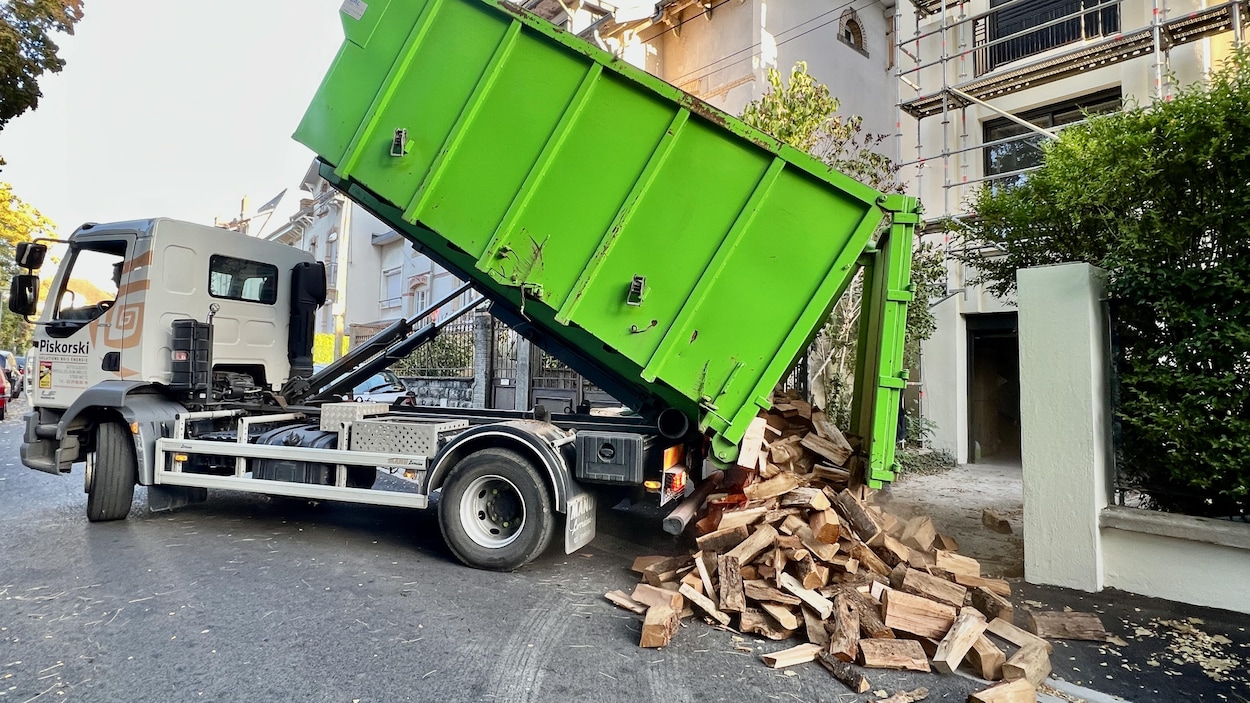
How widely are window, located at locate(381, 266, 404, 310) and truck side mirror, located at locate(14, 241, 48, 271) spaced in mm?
19692

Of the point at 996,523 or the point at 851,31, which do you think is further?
the point at 851,31

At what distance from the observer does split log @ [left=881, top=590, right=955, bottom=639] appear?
146 inches

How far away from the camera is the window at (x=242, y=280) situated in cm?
684

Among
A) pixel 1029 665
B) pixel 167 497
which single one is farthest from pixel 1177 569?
pixel 167 497

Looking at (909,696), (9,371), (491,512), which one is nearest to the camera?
(909,696)

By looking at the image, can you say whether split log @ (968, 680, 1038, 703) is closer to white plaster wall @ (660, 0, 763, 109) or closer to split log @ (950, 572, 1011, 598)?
split log @ (950, 572, 1011, 598)

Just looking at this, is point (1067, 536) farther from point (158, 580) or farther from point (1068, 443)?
point (158, 580)

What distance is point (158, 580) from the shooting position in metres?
4.75

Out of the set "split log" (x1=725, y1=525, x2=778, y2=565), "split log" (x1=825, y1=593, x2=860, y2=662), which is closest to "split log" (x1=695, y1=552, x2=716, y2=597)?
"split log" (x1=725, y1=525, x2=778, y2=565)

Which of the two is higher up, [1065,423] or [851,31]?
[851,31]

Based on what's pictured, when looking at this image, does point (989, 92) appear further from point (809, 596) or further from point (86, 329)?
point (86, 329)

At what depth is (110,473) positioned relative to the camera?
248 inches

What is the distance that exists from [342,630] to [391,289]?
24832 mm

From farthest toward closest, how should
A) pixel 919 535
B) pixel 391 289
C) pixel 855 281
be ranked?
pixel 391 289 → pixel 855 281 → pixel 919 535
